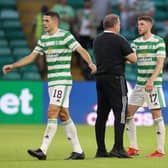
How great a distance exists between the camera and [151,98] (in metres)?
12.8

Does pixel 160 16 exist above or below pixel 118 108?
above

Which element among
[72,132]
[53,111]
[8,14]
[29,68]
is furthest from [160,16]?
[53,111]

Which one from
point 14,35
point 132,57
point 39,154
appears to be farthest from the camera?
point 14,35

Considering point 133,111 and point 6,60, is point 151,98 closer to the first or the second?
point 133,111

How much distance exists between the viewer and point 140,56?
12867mm

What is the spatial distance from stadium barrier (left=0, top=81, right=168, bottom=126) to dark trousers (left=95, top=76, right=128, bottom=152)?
750cm

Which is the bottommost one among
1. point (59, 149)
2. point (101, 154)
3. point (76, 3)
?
point (59, 149)

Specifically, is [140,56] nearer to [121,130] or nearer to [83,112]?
[121,130]

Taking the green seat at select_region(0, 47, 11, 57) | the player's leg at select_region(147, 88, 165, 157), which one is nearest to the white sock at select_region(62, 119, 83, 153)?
the player's leg at select_region(147, 88, 165, 157)

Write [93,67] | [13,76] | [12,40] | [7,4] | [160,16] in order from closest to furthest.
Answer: [93,67]
[13,76]
[12,40]
[7,4]
[160,16]

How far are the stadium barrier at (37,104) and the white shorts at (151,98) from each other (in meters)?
6.99

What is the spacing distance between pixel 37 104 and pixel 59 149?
624cm

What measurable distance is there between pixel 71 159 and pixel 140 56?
75.8 inches

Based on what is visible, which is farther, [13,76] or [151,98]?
[13,76]
